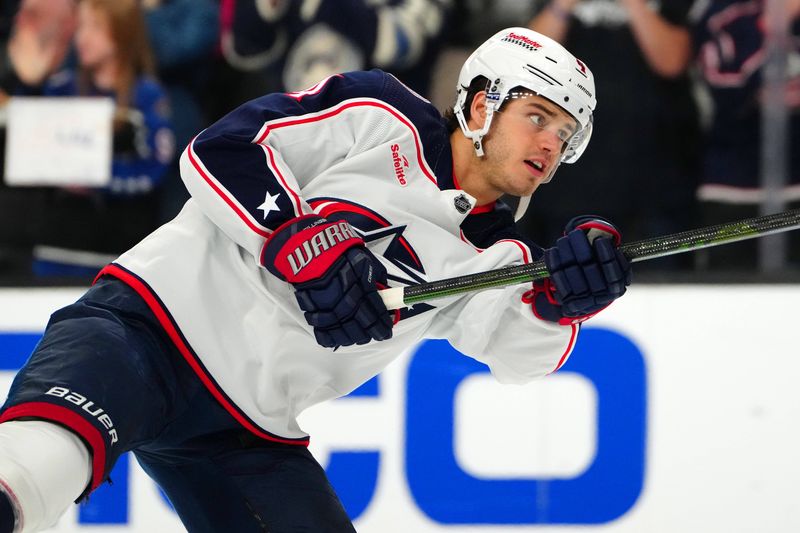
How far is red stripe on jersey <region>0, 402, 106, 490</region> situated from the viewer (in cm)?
205

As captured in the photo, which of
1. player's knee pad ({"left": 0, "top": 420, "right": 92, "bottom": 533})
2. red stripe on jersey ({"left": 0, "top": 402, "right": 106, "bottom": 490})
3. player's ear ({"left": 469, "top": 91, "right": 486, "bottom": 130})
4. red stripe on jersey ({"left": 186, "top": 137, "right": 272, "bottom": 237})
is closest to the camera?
player's knee pad ({"left": 0, "top": 420, "right": 92, "bottom": 533})

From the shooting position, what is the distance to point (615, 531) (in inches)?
151

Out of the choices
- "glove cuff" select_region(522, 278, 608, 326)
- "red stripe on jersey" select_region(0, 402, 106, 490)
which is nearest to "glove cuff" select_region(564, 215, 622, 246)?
"glove cuff" select_region(522, 278, 608, 326)

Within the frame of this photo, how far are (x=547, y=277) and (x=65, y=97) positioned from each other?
7.77 ft

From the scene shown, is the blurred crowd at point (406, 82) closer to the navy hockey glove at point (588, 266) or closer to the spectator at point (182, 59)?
the spectator at point (182, 59)

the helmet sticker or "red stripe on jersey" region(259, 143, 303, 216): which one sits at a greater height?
the helmet sticker

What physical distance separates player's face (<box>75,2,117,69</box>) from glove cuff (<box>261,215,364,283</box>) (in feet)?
6.86

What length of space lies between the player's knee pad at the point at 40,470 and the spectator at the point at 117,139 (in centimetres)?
222

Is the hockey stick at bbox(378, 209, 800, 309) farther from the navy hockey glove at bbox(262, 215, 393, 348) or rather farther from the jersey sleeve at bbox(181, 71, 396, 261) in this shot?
the jersey sleeve at bbox(181, 71, 396, 261)

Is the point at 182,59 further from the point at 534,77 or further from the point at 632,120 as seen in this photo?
the point at 534,77

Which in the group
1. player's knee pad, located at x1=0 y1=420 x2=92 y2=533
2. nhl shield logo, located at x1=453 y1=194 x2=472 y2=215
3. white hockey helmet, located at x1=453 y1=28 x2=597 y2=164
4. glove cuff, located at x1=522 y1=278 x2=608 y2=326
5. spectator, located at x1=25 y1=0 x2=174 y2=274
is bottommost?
spectator, located at x1=25 y1=0 x2=174 y2=274

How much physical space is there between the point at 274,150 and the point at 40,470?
2.70 ft

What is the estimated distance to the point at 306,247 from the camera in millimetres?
2342

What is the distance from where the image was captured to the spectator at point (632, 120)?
13.4ft
